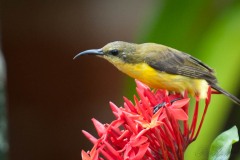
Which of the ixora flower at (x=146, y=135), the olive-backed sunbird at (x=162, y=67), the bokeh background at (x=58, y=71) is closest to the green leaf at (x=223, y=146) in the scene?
the ixora flower at (x=146, y=135)

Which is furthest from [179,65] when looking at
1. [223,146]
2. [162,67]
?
[223,146]

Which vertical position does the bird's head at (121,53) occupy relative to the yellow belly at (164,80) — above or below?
above

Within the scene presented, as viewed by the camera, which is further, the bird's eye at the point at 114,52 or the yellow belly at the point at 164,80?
the bird's eye at the point at 114,52

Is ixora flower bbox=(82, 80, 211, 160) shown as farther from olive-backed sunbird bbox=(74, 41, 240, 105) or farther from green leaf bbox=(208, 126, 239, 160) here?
olive-backed sunbird bbox=(74, 41, 240, 105)

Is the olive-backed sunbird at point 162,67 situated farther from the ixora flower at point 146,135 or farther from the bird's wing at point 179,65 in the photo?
the ixora flower at point 146,135

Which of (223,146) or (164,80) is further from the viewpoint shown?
(164,80)

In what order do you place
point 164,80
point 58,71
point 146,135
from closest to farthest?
point 146,135 < point 164,80 < point 58,71

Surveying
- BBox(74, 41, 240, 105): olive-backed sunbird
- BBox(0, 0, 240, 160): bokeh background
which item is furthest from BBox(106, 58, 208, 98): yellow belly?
BBox(0, 0, 240, 160): bokeh background

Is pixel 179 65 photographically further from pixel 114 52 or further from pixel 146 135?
pixel 146 135

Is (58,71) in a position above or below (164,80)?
below
